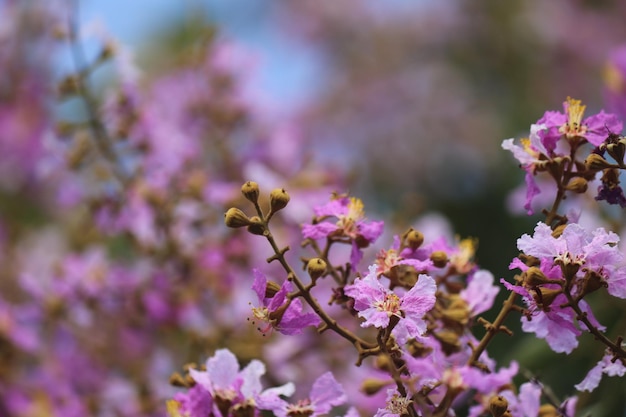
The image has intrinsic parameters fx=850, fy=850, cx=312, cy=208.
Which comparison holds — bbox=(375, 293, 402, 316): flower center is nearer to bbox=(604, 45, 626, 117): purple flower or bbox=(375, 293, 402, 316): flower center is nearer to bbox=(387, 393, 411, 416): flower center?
bbox=(387, 393, 411, 416): flower center

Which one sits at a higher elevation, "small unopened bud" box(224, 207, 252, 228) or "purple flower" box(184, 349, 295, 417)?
"small unopened bud" box(224, 207, 252, 228)

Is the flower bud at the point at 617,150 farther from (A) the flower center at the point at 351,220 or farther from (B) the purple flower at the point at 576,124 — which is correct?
(A) the flower center at the point at 351,220

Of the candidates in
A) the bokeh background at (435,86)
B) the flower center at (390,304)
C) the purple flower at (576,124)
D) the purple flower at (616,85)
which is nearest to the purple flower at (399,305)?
the flower center at (390,304)

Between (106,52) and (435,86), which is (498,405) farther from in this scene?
(435,86)

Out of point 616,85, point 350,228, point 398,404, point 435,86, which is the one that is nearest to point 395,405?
point 398,404

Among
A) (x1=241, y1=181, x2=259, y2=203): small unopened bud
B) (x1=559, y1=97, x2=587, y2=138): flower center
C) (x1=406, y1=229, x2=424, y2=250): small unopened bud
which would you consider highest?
(x1=241, y1=181, x2=259, y2=203): small unopened bud

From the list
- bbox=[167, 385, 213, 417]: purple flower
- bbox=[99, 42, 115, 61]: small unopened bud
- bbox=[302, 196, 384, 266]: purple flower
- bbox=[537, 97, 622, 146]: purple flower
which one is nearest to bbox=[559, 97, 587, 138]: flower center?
bbox=[537, 97, 622, 146]: purple flower
